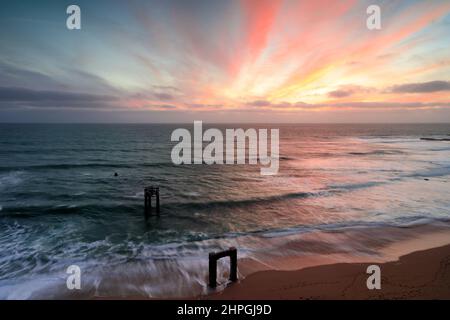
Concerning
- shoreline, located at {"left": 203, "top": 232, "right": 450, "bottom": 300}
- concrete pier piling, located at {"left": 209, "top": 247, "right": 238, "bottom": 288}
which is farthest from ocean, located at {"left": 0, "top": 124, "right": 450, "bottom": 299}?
shoreline, located at {"left": 203, "top": 232, "right": 450, "bottom": 300}

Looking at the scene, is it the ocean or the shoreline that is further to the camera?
the ocean

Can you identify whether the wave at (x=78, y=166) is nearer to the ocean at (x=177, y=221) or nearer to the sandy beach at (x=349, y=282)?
the ocean at (x=177, y=221)

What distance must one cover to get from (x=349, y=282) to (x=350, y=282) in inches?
1.7

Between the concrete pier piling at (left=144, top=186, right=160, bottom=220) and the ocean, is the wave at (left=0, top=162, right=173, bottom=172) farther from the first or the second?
the concrete pier piling at (left=144, top=186, right=160, bottom=220)

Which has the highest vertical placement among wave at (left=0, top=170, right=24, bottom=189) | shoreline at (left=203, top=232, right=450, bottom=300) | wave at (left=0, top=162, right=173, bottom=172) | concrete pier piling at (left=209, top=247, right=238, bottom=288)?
wave at (left=0, top=162, right=173, bottom=172)

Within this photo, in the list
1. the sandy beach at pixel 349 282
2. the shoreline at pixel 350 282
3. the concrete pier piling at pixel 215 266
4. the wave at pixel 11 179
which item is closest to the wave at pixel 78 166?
the wave at pixel 11 179

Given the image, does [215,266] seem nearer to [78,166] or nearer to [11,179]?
[11,179]

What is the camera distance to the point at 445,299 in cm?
971

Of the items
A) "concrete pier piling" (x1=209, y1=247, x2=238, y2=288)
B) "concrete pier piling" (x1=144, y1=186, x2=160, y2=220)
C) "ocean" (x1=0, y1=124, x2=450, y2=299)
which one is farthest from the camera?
"concrete pier piling" (x1=144, y1=186, x2=160, y2=220)

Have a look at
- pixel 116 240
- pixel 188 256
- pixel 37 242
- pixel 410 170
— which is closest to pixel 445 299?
pixel 188 256

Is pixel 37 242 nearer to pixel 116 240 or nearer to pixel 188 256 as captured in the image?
pixel 116 240

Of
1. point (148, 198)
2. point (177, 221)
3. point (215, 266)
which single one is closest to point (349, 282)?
point (215, 266)

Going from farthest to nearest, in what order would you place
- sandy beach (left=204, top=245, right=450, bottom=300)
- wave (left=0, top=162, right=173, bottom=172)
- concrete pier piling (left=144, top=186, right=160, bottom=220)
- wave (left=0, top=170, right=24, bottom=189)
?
wave (left=0, top=162, right=173, bottom=172), wave (left=0, top=170, right=24, bottom=189), concrete pier piling (left=144, top=186, right=160, bottom=220), sandy beach (left=204, top=245, right=450, bottom=300)

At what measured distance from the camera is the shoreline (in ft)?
33.6
